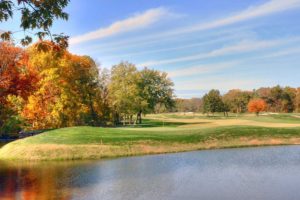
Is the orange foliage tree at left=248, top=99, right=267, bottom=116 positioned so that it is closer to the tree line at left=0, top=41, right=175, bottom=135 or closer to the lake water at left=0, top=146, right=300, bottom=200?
the tree line at left=0, top=41, right=175, bottom=135

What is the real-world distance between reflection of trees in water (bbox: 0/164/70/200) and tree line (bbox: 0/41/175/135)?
517 inches

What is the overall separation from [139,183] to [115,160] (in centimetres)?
1259

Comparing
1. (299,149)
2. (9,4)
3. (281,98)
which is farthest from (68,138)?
(281,98)

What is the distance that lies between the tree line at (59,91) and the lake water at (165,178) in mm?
13815

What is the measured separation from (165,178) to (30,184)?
381 inches

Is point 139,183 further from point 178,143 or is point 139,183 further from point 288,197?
point 178,143

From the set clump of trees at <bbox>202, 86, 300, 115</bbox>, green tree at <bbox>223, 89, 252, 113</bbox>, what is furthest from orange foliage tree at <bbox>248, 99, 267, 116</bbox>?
green tree at <bbox>223, 89, 252, 113</bbox>

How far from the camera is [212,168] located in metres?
31.2

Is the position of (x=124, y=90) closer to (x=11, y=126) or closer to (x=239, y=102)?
(x=11, y=126)

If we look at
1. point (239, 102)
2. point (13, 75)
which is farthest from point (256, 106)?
point (13, 75)

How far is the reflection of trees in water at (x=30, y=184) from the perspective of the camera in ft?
77.0

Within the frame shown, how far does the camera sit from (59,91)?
207 ft

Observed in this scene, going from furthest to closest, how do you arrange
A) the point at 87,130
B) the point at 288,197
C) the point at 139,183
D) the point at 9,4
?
the point at 87,130 < the point at 139,183 < the point at 288,197 < the point at 9,4

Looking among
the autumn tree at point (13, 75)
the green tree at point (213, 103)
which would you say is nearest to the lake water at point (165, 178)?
the autumn tree at point (13, 75)
